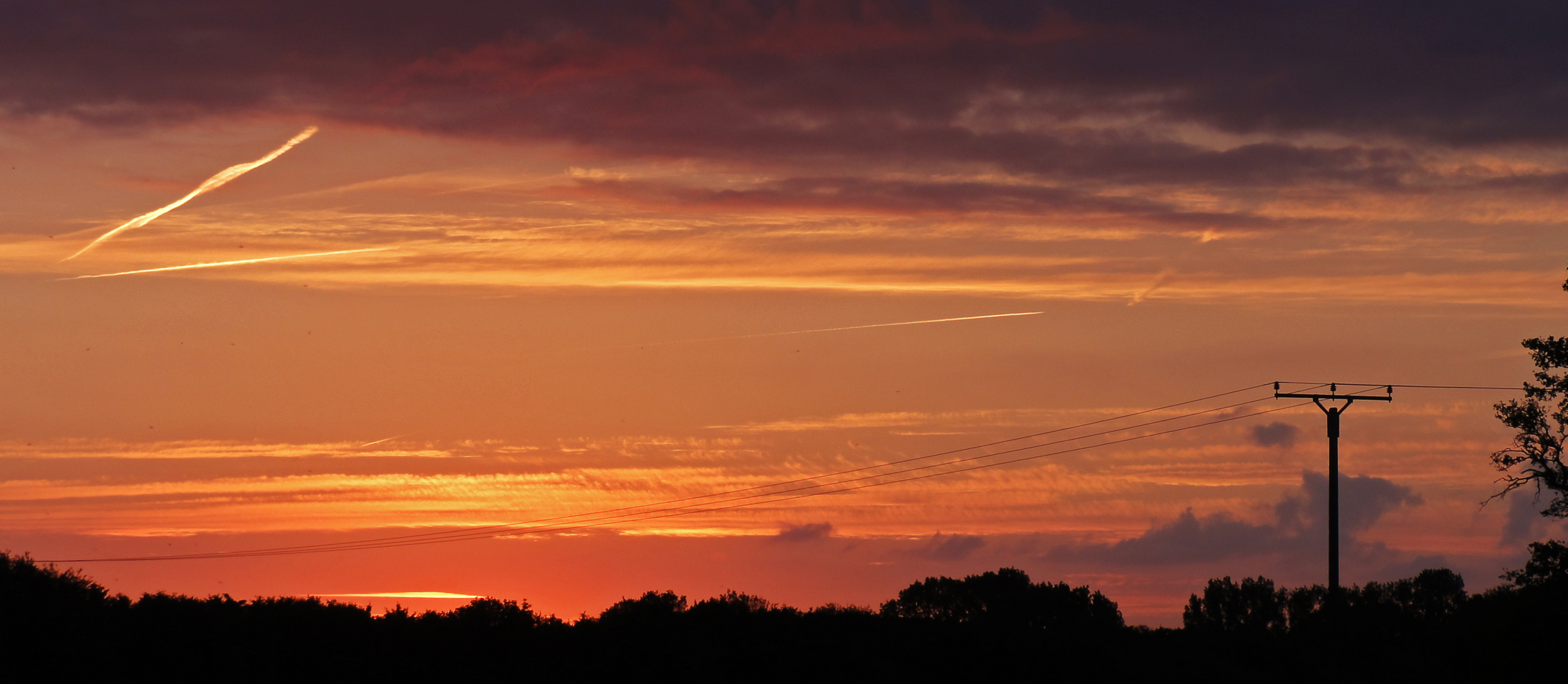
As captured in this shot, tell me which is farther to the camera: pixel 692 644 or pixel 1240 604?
pixel 1240 604

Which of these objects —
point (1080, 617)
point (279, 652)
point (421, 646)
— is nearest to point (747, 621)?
point (421, 646)

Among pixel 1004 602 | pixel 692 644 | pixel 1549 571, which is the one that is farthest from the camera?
pixel 1004 602

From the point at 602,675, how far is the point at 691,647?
17.9 ft

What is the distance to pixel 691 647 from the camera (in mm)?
72688

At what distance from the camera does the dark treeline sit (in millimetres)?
59656

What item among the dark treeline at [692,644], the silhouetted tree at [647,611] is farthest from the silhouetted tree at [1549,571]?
the silhouetted tree at [647,611]

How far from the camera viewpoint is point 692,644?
7325cm

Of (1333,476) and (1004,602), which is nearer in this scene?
(1333,476)

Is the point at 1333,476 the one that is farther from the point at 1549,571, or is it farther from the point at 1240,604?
the point at 1240,604

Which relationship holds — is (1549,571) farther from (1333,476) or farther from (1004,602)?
(1004,602)

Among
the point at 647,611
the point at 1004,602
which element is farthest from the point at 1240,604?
the point at 647,611

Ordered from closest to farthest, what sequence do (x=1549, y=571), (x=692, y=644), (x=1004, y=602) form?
1. (x=1549, y=571)
2. (x=692, y=644)
3. (x=1004, y=602)

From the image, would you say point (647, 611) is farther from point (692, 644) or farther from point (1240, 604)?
point (1240, 604)

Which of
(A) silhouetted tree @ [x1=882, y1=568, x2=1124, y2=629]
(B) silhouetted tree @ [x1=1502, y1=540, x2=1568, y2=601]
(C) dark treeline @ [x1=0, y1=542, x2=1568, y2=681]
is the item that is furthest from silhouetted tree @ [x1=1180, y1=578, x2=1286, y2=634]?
(B) silhouetted tree @ [x1=1502, y1=540, x2=1568, y2=601]
